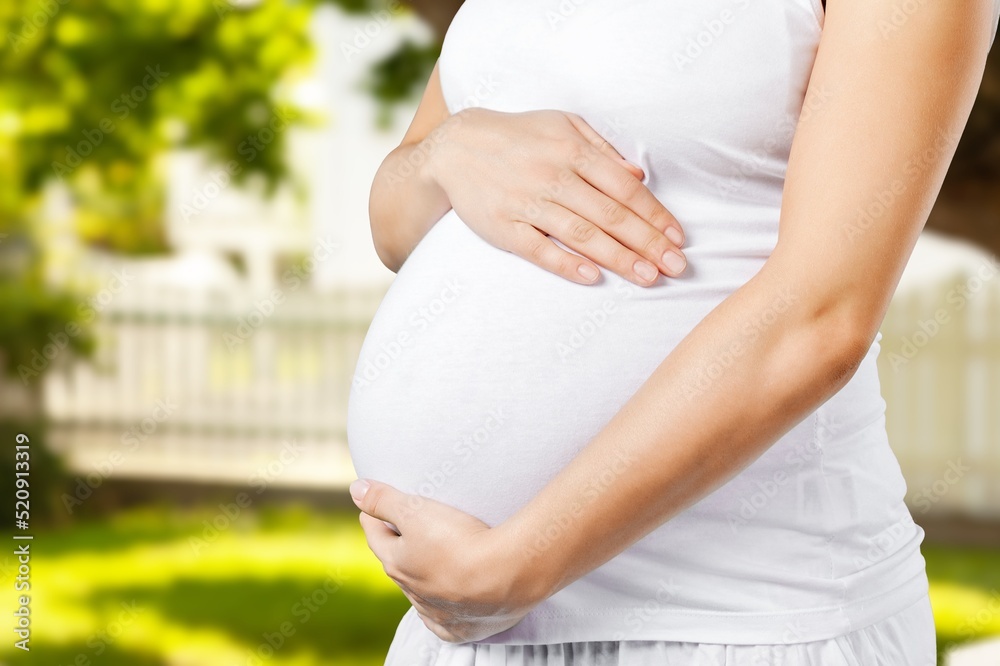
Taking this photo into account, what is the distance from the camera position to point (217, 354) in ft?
24.4

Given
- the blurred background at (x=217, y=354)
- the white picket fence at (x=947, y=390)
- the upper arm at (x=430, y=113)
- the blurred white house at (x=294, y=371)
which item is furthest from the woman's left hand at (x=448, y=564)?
the white picket fence at (x=947, y=390)

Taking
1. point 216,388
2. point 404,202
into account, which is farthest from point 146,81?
point 404,202

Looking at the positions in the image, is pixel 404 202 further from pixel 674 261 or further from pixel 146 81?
pixel 146 81

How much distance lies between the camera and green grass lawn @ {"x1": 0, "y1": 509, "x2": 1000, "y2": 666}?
3990mm

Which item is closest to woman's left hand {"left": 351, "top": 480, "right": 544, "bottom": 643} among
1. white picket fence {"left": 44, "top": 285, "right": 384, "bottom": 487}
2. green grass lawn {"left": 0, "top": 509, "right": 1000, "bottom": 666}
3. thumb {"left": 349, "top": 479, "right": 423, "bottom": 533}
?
thumb {"left": 349, "top": 479, "right": 423, "bottom": 533}

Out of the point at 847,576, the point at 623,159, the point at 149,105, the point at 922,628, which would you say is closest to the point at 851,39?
the point at 623,159

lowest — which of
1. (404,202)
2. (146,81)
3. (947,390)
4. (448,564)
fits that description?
(947,390)

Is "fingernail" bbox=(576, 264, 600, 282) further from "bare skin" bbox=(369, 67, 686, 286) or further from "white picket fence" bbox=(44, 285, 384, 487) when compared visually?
"white picket fence" bbox=(44, 285, 384, 487)

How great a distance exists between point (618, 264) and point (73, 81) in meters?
4.81

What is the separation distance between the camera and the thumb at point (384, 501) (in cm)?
100

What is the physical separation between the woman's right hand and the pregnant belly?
2 centimetres

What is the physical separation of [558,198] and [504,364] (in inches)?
6.7

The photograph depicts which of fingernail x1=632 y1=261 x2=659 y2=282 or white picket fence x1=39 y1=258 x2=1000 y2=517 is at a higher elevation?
white picket fence x1=39 y1=258 x2=1000 y2=517

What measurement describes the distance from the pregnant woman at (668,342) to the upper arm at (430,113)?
242mm
